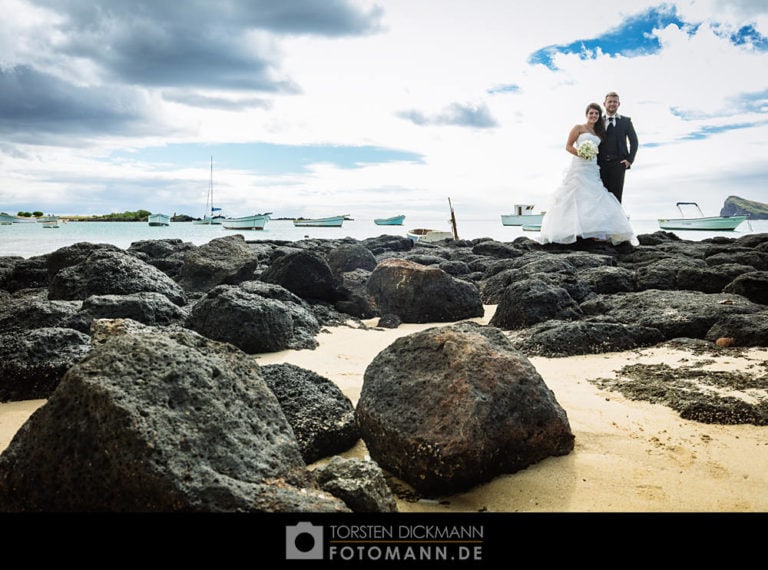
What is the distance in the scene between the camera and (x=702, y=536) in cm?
164

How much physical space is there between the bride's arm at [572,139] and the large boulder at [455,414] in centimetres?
1140

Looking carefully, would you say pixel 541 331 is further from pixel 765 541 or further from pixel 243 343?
pixel 765 541

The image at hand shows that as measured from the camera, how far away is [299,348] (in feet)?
20.2

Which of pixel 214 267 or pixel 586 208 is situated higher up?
pixel 586 208

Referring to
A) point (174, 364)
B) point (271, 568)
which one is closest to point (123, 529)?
point (271, 568)

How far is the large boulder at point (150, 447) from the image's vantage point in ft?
6.42

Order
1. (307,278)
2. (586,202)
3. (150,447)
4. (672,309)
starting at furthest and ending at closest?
(586,202) → (307,278) → (672,309) → (150,447)

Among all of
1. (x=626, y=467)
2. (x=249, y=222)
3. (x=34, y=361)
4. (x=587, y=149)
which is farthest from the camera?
(x=249, y=222)

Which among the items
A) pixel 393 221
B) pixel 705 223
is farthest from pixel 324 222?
pixel 705 223

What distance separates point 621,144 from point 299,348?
11.3m

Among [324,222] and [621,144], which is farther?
[324,222]

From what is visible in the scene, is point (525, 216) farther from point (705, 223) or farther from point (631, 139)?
point (631, 139)

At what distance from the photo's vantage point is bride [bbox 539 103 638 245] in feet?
44.9

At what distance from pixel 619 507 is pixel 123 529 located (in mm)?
2138
